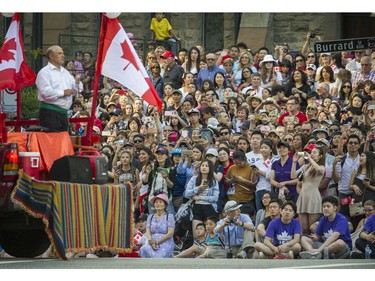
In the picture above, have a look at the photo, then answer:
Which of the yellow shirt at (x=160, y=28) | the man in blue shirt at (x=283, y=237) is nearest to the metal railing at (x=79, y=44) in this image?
the yellow shirt at (x=160, y=28)

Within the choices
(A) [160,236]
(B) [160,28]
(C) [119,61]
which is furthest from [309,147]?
(B) [160,28]

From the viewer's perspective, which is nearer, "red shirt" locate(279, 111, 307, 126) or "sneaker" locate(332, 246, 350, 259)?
"sneaker" locate(332, 246, 350, 259)

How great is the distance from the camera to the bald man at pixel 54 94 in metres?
16.7

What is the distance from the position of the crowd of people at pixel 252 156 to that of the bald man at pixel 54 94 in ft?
0.06

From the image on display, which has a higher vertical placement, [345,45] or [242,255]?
[345,45]

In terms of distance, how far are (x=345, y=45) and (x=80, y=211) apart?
858 cm

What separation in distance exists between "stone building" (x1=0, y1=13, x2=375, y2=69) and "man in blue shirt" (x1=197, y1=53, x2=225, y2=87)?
7234mm

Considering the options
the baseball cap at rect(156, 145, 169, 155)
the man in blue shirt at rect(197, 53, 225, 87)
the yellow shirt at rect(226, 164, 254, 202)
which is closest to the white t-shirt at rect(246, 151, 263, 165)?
the yellow shirt at rect(226, 164, 254, 202)

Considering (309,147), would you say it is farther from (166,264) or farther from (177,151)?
(166,264)

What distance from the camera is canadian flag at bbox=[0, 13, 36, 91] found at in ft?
54.8

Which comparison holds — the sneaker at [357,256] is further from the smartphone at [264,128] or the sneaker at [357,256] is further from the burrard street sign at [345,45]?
the burrard street sign at [345,45]

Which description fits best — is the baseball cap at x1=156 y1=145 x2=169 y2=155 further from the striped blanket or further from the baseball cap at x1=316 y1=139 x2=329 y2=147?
the striped blanket

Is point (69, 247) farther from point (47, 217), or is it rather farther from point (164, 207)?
point (164, 207)

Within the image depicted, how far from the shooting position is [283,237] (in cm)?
1988
